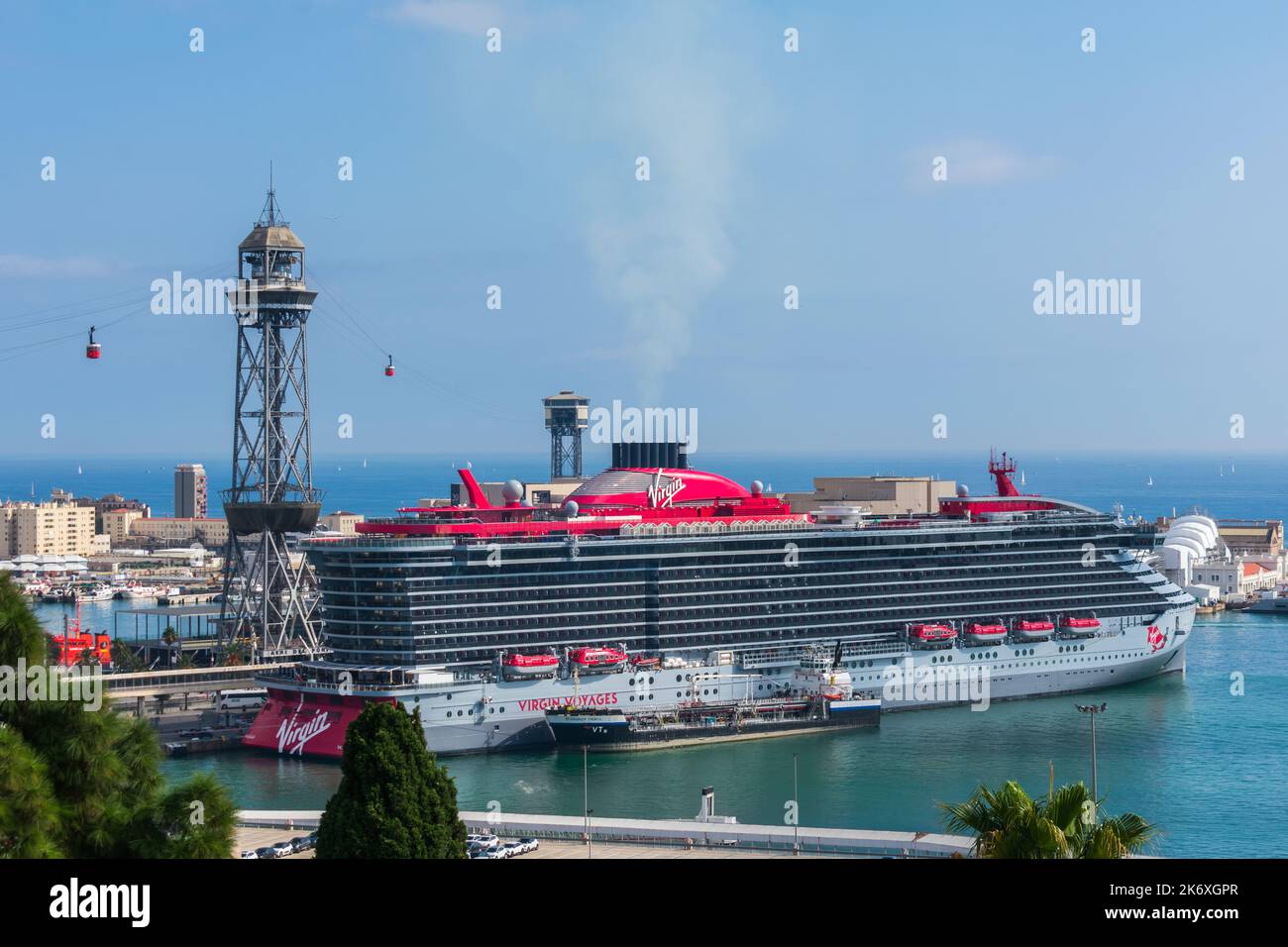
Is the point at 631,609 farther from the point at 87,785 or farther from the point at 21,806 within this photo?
the point at 21,806

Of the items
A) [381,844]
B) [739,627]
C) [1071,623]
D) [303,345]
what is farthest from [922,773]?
[303,345]

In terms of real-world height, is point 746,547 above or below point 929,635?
above

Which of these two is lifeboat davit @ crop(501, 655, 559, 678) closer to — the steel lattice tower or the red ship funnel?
the red ship funnel

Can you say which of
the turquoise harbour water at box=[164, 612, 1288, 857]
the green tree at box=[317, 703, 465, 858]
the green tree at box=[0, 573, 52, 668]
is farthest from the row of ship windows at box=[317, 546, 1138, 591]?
the green tree at box=[0, 573, 52, 668]

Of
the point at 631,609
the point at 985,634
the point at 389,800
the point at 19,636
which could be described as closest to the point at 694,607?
the point at 631,609

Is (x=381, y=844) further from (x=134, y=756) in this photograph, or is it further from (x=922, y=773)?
(x=922, y=773)
